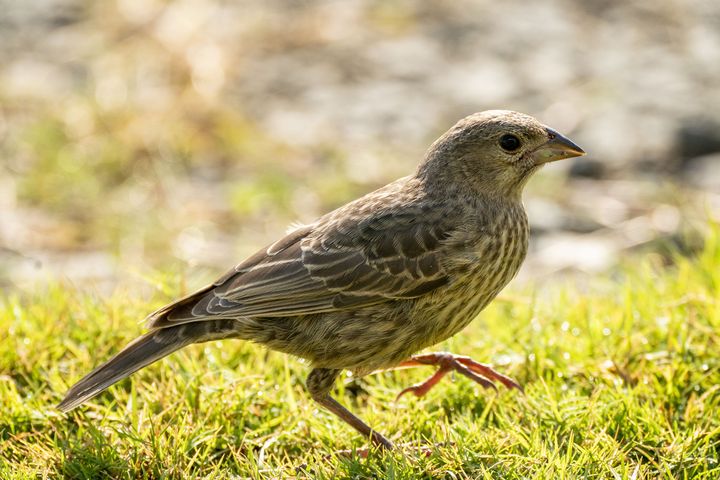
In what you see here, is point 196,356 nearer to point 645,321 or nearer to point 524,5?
point 645,321

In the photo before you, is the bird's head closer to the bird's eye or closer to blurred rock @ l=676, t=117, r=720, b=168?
the bird's eye

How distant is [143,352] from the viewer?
4719 millimetres

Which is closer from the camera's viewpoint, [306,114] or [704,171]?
[704,171]

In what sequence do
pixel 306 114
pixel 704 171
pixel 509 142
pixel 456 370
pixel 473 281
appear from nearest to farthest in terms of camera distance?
pixel 473 281 < pixel 456 370 < pixel 509 142 < pixel 704 171 < pixel 306 114

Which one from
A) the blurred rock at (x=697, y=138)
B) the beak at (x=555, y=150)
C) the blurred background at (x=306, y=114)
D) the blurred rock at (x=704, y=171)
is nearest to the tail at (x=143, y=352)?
A: the beak at (x=555, y=150)

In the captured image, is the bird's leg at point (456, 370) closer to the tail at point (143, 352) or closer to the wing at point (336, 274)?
the wing at point (336, 274)

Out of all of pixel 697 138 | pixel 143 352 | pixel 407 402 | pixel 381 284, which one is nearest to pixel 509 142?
pixel 381 284

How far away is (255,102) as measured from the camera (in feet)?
34.0

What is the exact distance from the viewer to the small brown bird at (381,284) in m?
4.78

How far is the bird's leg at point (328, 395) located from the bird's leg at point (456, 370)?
35 centimetres

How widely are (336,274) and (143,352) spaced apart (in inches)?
38.8

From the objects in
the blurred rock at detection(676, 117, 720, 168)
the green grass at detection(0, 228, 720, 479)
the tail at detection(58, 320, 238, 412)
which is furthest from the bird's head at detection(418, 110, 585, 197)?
the blurred rock at detection(676, 117, 720, 168)

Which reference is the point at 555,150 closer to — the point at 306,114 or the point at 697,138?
the point at 697,138

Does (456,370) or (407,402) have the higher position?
(456,370)
